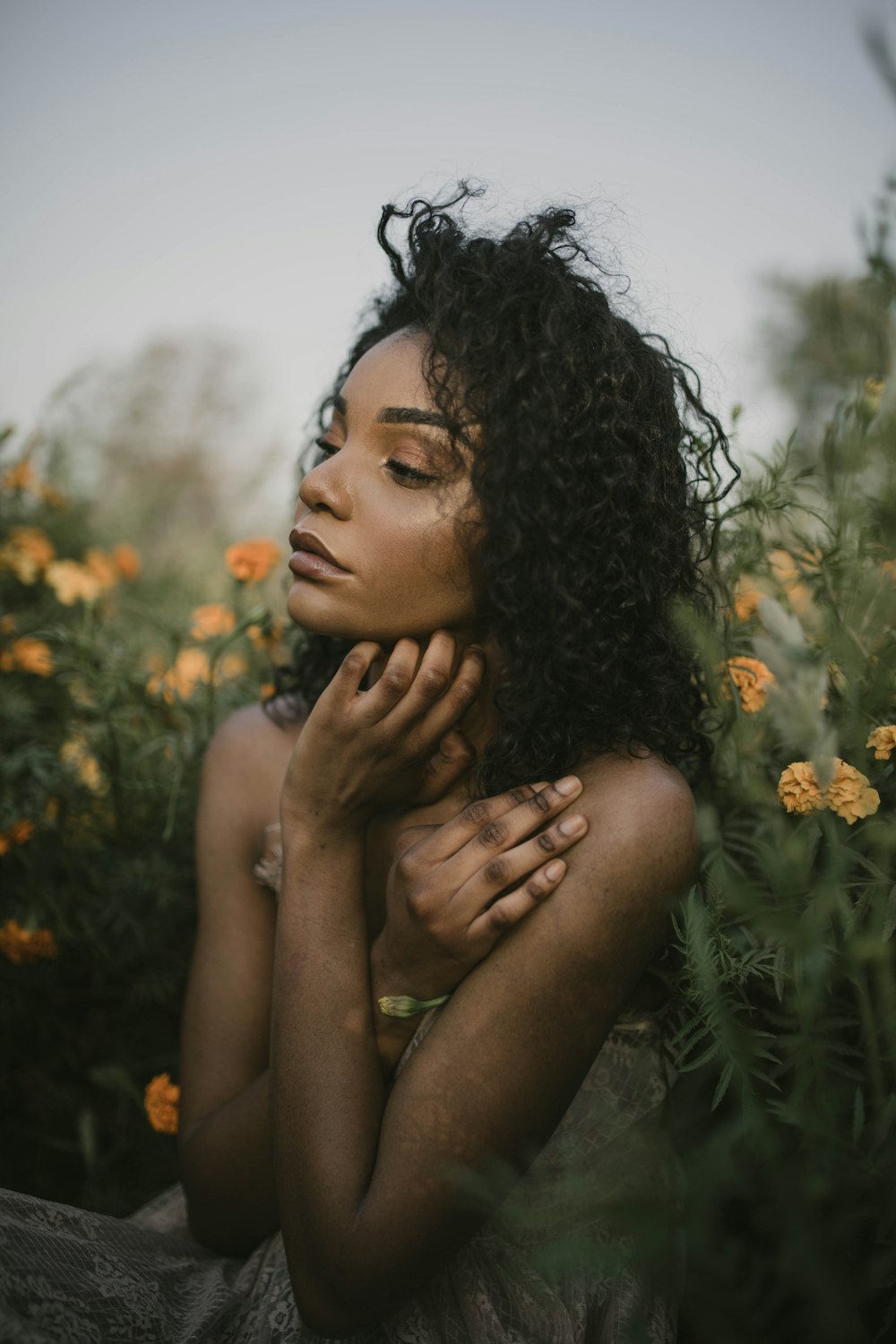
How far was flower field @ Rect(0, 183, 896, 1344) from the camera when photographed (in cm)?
76

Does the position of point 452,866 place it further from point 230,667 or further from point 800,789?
point 230,667

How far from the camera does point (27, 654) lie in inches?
93.5

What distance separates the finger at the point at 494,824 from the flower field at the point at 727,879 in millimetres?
229

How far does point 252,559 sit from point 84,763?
63 cm

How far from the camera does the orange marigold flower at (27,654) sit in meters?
2.33

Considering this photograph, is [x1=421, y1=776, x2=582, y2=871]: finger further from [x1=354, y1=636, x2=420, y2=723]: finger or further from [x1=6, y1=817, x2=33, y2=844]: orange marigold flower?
[x1=6, y1=817, x2=33, y2=844]: orange marigold flower

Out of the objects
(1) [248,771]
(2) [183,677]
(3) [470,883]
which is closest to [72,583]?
(2) [183,677]

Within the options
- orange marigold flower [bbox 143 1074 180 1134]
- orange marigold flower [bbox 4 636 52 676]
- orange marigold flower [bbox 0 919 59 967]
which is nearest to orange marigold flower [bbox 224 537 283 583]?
orange marigold flower [bbox 4 636 52 676]

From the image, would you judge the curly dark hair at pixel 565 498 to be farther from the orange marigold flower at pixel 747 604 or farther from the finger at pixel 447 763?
the orange marigold flower at pixel 747 604

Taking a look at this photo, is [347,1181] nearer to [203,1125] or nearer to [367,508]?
[203,1125]

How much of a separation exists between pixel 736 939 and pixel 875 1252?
0.38m

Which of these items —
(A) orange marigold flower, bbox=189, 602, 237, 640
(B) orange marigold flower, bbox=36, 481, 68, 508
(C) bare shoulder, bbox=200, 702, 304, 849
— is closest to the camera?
(C) bare shoulder, bbox=200, 702, 304, 849

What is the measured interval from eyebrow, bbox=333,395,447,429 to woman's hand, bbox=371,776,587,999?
0.57 metres

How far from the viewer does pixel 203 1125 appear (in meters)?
1.46
